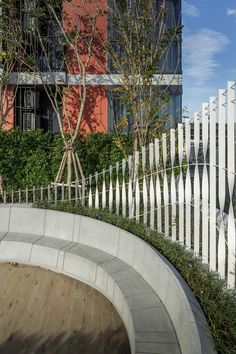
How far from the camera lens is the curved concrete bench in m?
3.08

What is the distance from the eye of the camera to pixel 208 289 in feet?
10.7

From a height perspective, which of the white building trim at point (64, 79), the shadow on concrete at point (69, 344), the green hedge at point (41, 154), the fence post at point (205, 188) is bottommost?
the shadow on concrete at point (69, 344)

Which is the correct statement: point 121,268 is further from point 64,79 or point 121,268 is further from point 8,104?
point 8,104

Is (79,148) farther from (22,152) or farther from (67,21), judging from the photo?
(67,21)

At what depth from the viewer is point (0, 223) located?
7.14 meters

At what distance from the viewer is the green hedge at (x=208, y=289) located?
8.75 feet

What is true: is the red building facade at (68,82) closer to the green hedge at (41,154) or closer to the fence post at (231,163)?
the green hedge at (41,154)

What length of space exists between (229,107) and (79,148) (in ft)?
26.6

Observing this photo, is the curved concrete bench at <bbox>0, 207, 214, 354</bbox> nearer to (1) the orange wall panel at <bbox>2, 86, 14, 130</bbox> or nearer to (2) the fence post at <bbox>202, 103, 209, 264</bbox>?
(2) the fence post at <bbox>202, 103, 209, 264</bbox>

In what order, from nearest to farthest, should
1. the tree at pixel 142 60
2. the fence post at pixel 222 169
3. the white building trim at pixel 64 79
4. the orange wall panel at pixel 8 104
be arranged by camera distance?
the fence post at pixel 222 169, the tree at pixel 142 60, the white building trim at pixel 64 79, the orange wall panel at pixel 8 104

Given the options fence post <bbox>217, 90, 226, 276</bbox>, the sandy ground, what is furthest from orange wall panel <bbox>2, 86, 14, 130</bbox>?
fence post <bbox>217, 90, 226, 276</bbox>

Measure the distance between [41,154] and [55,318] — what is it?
719 cm

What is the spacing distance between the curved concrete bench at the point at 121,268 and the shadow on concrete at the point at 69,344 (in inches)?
7.8

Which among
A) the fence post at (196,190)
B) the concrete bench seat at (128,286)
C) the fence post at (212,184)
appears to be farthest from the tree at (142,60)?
the fence post at (212,184)
